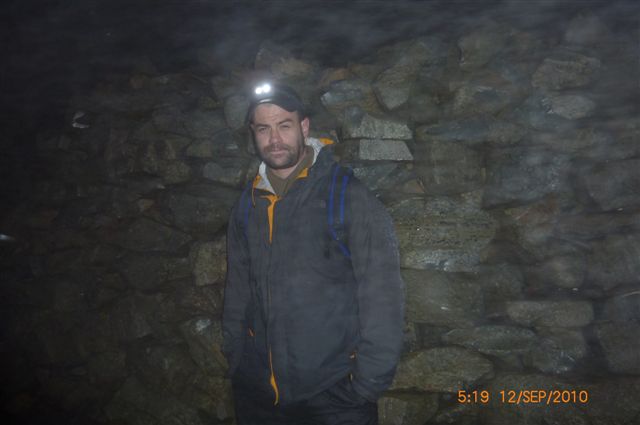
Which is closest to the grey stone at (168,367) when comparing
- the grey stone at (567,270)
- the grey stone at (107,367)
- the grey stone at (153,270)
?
the grey stone at (107,367)

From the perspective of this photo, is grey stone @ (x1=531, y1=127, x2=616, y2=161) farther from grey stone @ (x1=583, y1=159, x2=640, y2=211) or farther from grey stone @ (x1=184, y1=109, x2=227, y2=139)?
grey stone @ (x1=184, y1=109, x2=227, y2=139)

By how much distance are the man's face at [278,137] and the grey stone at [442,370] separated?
1.67 m

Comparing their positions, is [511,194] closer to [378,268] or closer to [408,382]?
[378,268]

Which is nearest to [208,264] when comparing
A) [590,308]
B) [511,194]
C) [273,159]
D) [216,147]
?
[216,147]

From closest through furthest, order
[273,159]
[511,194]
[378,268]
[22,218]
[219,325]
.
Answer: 1. [378,268]
2. [273,159]
3. [511,194]
4. [219,325]
5. [22,218]

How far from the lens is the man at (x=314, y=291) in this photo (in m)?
2.17

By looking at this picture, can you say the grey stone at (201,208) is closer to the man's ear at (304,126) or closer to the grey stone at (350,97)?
the man's ear at (304,126)

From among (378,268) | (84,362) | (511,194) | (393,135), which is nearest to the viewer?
(378,268)

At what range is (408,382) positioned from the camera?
9.14 feet

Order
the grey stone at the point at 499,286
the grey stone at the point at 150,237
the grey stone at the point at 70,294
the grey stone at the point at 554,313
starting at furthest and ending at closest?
the grey stone at the point at 70,294, the grey stone at the point at 150,237, the grey stone at the point at 499,286, the grey stone at the point at 554,313

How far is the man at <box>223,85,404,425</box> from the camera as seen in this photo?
2.17 m

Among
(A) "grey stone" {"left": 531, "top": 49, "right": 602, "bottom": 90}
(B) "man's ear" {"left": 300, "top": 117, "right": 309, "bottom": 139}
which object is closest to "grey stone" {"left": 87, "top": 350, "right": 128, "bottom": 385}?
(B) "man's ear" {"left": 300, "top": 117, "right": 309, "bottom": 139}

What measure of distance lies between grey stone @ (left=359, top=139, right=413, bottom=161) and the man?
18.9 inches

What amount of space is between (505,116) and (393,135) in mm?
815
